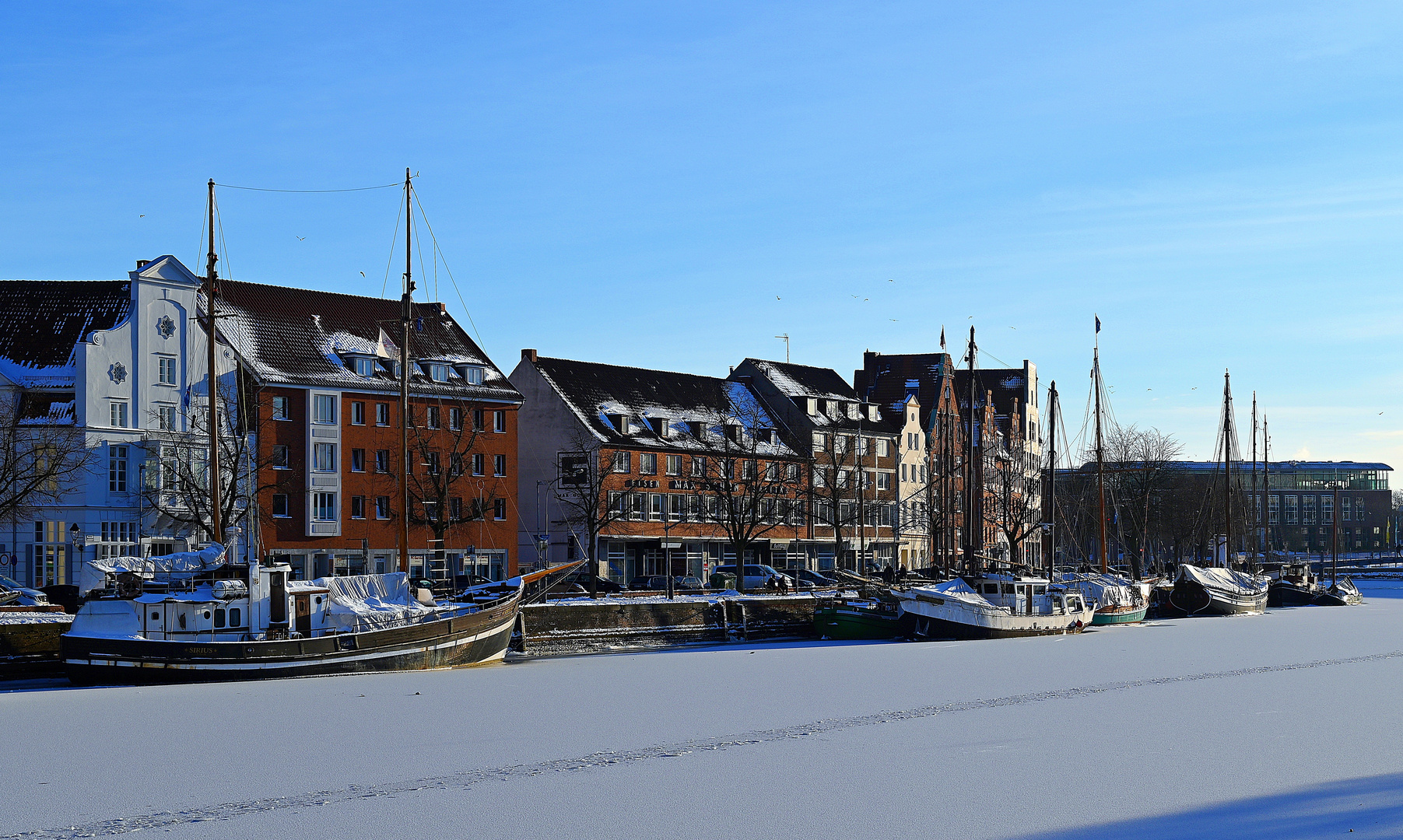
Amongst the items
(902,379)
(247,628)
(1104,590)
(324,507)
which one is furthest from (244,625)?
(902,379)

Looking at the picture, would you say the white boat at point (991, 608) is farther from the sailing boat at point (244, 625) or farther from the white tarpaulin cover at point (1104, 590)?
the sailing boat at point (244, 625)

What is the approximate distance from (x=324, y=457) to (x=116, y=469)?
11.6 meters

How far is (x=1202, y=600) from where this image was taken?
89875 mm

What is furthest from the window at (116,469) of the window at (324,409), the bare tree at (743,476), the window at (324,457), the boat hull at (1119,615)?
the boat hull at (1119,615)

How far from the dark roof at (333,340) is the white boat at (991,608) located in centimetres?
3048

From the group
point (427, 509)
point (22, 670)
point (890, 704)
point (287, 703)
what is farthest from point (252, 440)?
point (890, 704)

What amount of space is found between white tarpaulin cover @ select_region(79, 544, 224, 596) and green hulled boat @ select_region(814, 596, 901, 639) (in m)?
27.8

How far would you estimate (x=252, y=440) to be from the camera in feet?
255

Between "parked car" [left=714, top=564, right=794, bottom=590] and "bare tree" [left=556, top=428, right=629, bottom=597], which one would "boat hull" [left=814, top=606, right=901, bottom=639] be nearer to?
"parked car" [left=714, top=564, right=794, bottom=590]

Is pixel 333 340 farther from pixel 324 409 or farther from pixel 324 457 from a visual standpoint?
pixel 324 457

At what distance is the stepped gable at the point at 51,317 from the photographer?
72500 millimetres

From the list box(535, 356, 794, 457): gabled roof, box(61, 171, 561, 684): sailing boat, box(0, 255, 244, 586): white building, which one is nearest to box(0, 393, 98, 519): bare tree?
box(0, 255, 244, 586): white building

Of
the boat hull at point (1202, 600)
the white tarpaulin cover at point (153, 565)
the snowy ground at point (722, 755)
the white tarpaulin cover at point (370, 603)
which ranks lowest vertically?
the boat hull at point (1202, 600)

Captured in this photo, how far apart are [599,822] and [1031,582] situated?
52.2 metres
